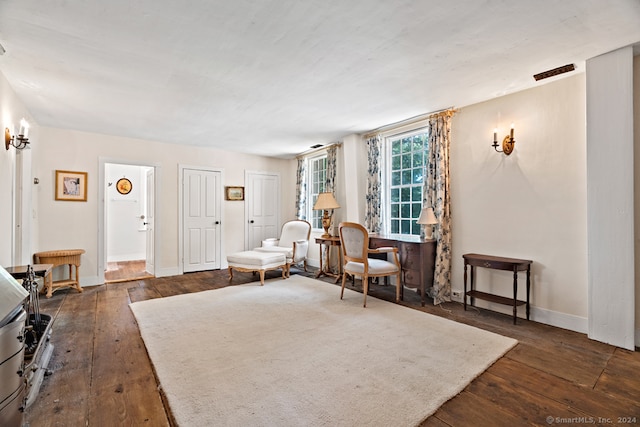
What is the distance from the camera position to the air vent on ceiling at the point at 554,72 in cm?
267

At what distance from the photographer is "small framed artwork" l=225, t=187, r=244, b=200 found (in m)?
6.16

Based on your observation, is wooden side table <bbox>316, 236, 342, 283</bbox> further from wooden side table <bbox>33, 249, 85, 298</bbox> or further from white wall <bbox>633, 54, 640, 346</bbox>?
wooden side table <bbox>33, 249, 85, 298</bbox>

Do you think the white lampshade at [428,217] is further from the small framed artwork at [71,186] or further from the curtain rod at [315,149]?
the small framed artwork at [71,186]

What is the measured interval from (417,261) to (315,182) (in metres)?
3.25

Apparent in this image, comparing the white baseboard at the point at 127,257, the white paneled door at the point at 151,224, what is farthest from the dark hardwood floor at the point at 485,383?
the white baseboard at the point at 127,257

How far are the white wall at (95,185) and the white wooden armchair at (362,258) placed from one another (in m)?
3.25

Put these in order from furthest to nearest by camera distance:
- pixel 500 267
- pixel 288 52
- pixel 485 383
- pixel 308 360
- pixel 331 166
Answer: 1. pixel 331 166
2. pixel 500 267
3. pixel 288 52
4. pixel 308 360
5. pixel 485 383

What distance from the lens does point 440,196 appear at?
381 cm

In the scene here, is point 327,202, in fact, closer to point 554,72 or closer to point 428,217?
point 428,217

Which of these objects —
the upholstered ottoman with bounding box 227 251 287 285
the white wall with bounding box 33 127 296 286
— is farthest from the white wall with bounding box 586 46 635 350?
the white wall with bounding box 33 127 296 286

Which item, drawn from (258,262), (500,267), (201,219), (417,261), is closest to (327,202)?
(258,262)

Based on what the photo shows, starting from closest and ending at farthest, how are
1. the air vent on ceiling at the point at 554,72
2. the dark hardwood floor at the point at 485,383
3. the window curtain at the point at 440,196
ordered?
the dark hardwood floor at the point at 485,383, the air vent on ceiling at the point at 554,72, the window curtain at the point at 440,196

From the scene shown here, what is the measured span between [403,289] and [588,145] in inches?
99.2

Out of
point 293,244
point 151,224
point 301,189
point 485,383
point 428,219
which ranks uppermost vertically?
point 301,189
